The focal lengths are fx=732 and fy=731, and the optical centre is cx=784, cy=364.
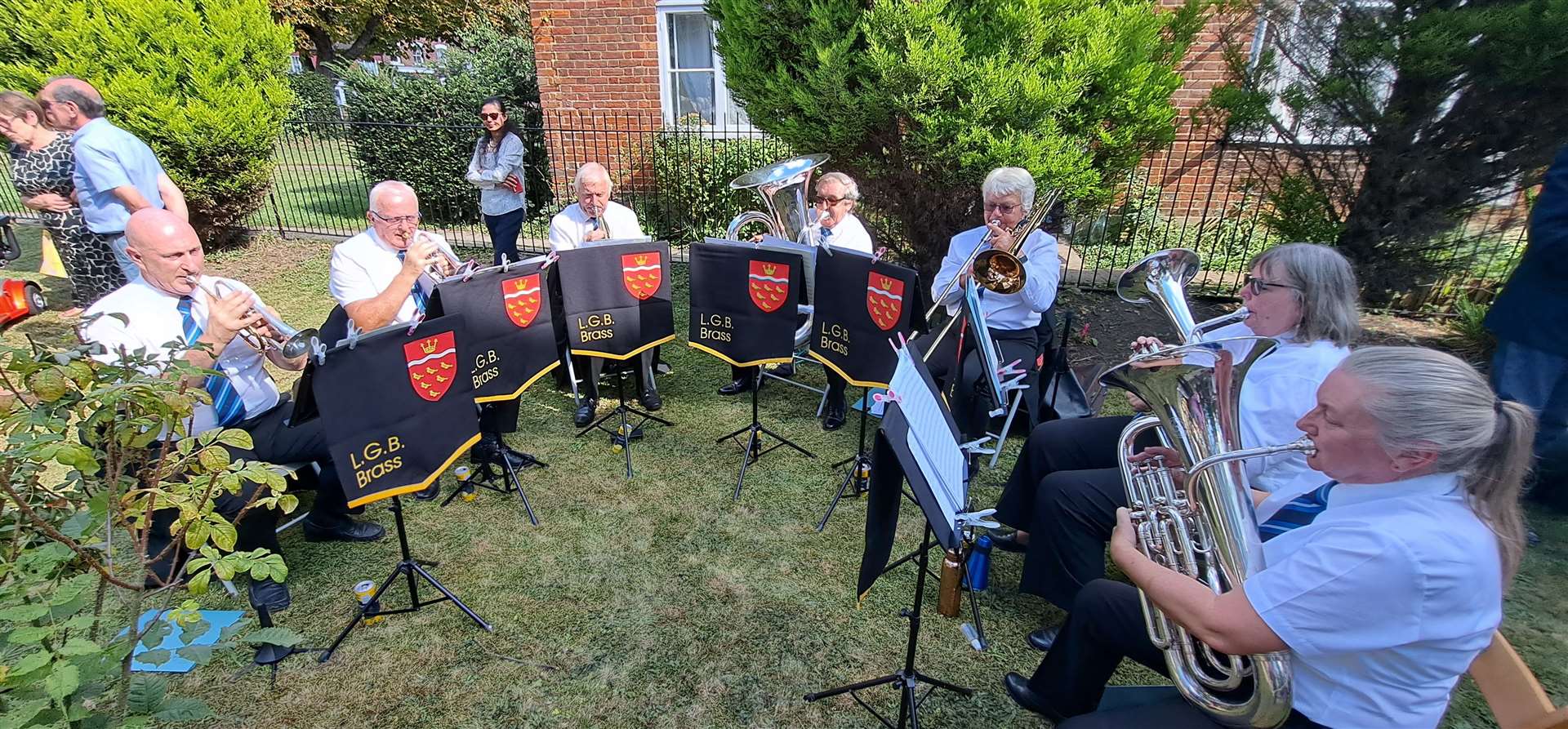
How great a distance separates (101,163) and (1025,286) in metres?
6.32

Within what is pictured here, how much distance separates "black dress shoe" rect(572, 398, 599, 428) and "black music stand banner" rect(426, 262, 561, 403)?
106cm

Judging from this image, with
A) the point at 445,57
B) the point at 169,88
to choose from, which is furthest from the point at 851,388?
the point at 445,57

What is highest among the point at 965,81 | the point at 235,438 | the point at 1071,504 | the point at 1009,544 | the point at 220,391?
the point at 965,81

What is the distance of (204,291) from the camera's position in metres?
3.28

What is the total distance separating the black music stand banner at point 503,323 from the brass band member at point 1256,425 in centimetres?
274

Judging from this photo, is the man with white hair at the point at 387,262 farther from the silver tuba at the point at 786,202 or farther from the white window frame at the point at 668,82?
the white window frame at the point at 668,82

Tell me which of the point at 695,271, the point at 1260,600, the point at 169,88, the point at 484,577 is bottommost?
the point at 484,577

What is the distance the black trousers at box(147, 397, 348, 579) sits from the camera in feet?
10.5

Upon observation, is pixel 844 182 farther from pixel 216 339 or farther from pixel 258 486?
pixel 258 486

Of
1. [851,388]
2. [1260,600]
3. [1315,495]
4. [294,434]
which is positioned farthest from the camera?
[851,388]

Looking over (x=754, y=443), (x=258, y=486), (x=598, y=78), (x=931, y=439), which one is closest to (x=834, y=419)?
(x=754, y=443)

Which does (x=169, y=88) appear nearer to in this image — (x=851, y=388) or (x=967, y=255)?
(x=851, y=388)

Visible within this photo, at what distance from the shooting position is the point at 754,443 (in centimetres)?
464

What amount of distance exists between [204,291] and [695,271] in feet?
7.73
